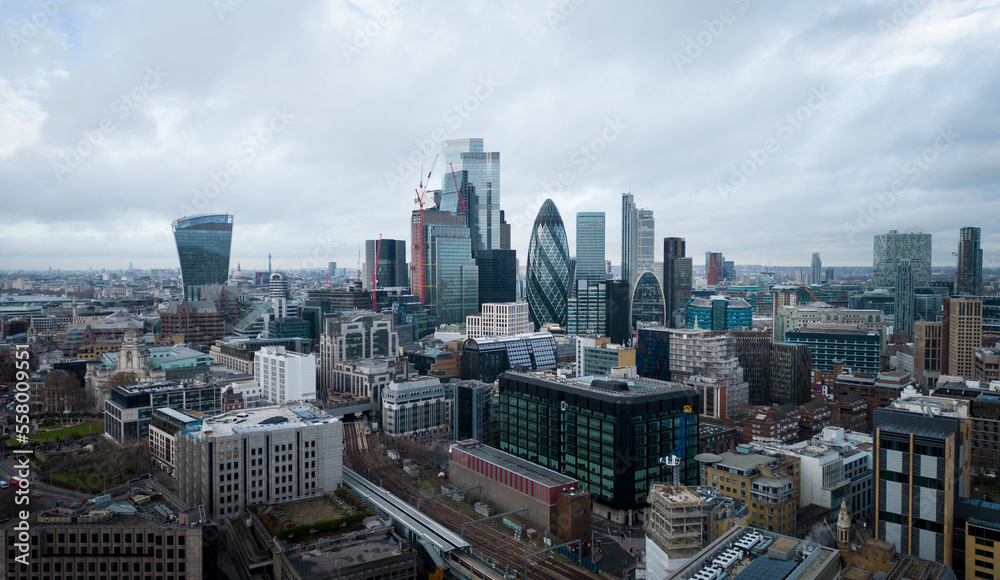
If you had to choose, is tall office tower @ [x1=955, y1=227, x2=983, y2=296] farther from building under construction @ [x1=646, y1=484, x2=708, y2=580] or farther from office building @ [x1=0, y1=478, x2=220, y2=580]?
office building @ [x1=0, y1=478, x2=220, y2=580]

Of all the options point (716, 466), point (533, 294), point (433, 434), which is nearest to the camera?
point (716, 466)

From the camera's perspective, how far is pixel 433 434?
55.1 metres

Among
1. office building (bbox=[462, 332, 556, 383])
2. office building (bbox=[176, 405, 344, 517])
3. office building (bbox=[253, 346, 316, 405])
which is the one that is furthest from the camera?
office building (bbox=[462, 332, 556, 383])

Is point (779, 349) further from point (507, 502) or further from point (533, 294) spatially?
point (533, 294)

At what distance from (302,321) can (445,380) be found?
112 ft

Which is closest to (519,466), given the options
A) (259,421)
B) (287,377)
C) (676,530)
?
(676,530)

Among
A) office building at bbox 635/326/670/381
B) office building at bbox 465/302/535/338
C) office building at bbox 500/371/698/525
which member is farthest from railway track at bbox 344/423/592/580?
office building at bbox 465/302/535/338

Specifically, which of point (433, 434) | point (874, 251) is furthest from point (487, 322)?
point (874, 251)

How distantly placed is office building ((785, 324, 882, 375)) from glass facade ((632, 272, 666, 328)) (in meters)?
37.2

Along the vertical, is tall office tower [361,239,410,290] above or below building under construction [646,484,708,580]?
above

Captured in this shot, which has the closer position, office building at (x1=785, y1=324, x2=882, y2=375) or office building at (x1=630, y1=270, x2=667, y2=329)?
office building at (x1=785, y1=324, x2=882, y2=375)

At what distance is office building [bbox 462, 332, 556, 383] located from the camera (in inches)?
2699

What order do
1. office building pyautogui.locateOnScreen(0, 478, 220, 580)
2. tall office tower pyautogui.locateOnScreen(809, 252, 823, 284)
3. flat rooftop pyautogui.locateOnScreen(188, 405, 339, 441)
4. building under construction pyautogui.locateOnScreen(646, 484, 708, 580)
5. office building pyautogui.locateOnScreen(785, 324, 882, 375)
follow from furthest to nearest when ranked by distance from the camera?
1. tall office tower pyautogui.locateOnScreen(809, 252, 823, 284)
2. office building pyautogui.locateOnScreen(785, 324, 882, 375)
3. flat rooftop pyautogui.locateOnScreen(188, 405, 339, 441)
4. building under construction pyautogui.locateOnScreen(646, 484, 708, 580)
5. office building pyautogui.locateOnScreen(0, 478, 220, 580)

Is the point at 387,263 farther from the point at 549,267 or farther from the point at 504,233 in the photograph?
the point at 549,267
